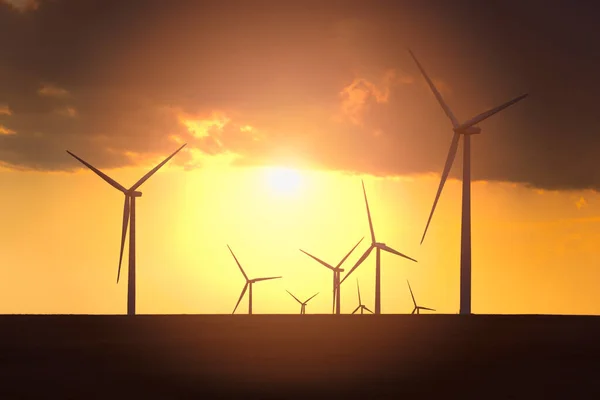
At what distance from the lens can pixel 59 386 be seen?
3747 centimetres

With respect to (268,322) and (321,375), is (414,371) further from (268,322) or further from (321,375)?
(268,322)

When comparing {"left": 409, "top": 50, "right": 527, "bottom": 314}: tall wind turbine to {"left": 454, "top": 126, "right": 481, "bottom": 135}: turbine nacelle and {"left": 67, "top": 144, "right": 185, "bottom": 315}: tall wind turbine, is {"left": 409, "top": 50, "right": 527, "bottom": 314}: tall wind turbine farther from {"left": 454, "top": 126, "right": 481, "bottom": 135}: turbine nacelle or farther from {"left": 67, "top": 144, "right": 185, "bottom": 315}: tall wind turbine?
{"left": 67, "top": 144, "right": 185, "bottom": 315}: tall wind turbine

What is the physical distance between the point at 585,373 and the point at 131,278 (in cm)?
6244

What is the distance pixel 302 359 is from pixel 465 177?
1726 inches

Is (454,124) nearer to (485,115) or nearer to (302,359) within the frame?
(485,115)

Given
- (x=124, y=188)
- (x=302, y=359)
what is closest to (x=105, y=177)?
(x=124, y=188)

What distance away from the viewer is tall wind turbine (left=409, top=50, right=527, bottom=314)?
8388cm

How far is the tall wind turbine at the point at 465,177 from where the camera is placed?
8388 cm

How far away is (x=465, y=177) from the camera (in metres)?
88.8

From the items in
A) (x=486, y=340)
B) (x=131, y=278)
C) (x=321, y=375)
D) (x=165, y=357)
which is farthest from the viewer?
(x=131, y=278)

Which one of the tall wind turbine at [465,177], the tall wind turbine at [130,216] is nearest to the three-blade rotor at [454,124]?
the tall wind turbine at [465,177]

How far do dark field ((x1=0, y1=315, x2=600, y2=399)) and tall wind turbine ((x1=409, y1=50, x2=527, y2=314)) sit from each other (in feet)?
14.9

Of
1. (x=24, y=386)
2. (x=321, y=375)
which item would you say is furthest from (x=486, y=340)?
(x=24, y=386)

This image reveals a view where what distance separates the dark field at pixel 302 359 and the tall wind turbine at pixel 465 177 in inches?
179
